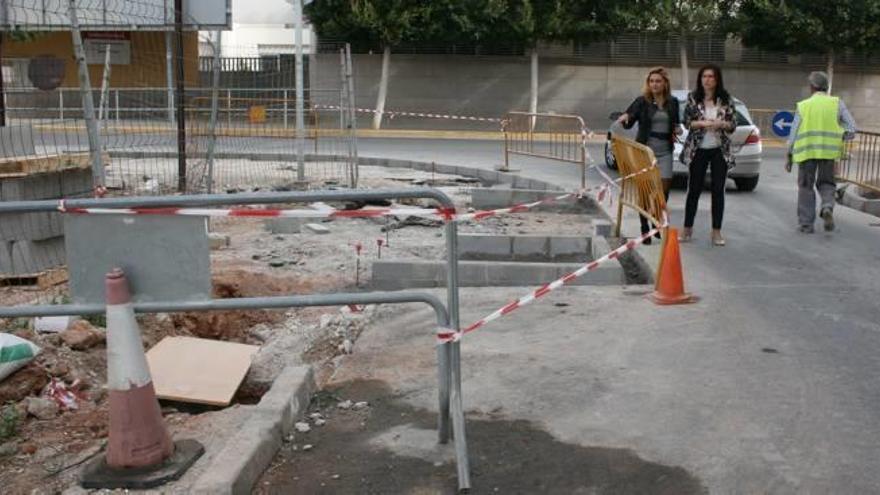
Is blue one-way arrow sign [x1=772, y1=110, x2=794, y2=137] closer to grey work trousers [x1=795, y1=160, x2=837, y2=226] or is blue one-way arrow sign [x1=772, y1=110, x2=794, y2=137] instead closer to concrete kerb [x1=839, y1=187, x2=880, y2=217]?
concrete kerb [x1=839, y1=187, x2=880, y2=217]

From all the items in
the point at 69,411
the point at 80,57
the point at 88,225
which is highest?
the point at 80,57

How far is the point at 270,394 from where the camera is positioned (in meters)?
4.86

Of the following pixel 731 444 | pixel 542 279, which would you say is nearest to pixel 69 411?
pixel 731 444

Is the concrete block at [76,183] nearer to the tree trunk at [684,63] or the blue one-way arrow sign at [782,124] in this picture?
the blue one-way arrow sign at [782,124]

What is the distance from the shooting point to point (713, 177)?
9.16 metres

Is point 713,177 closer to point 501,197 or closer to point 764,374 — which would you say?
point 764,374

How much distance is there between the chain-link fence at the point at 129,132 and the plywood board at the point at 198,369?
118 inches

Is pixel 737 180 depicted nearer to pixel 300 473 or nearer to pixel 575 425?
A: pixel 575 425

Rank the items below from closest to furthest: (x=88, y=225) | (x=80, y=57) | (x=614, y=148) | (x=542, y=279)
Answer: (x=88, y=225)
(x=542, y=279)
(x=80, y=57)
(x=614, y=148)

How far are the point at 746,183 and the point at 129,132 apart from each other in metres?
11.0

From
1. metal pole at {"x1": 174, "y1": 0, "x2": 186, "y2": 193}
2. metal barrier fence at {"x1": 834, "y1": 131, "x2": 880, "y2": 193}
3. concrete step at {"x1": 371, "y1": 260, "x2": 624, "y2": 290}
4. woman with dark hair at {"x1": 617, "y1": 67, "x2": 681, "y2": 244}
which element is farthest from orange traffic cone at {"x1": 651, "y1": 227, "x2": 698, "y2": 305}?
metal pole at {"x1": 174, "y1": 0, "x2": 186, "y2": 193}

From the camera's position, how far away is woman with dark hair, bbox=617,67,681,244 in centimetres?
909

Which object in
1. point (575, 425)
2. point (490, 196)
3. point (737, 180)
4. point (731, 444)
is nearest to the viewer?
point (731, 444)

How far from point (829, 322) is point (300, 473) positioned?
4.18 m
